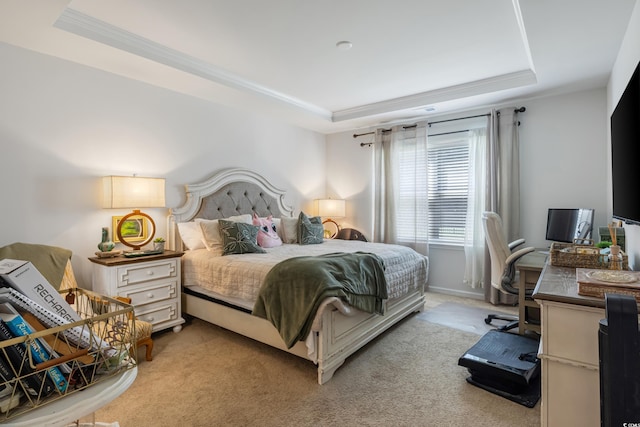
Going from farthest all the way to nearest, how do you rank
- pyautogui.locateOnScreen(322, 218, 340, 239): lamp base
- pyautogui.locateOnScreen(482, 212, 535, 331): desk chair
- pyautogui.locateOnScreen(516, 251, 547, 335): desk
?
pyautogui.locateOnScreen(322, 218, 340, 239): lamp base, pyautogui.locateOnScreen(482, 212, 535, 331): desk chair, pyautogui.locateOnScreen(516, 251, 547, 335): desk

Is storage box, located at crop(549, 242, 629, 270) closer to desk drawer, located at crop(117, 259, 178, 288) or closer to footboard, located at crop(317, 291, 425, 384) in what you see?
footboard, located at crop(317, 291, 425, 384)

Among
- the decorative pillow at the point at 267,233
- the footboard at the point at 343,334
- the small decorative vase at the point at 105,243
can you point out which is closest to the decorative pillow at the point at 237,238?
the decorative pillow at the point at 267,233

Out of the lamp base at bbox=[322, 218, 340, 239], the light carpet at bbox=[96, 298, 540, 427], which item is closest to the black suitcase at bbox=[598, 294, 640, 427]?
the light carpet at bbox=[96, 298, 540, 427]

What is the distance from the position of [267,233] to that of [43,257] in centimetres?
197

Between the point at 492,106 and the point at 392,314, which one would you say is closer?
the point at 392,314

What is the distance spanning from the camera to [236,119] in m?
4.21

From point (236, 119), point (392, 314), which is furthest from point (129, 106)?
point (392, 314)

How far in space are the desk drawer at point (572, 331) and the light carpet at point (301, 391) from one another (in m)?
0.81

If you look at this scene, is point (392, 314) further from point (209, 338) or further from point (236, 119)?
point (236, 119)

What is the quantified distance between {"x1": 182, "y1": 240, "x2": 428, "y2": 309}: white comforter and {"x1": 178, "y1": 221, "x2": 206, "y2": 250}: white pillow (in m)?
0.11

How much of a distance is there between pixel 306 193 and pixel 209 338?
2879 millimetres

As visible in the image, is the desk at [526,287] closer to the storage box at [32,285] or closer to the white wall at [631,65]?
the white wall at [631,65]

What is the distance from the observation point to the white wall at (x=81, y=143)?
2545 millimetres

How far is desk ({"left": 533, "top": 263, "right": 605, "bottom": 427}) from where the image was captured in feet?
4.16
